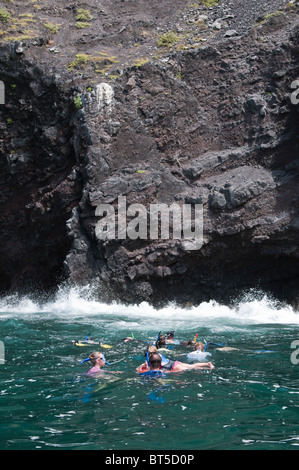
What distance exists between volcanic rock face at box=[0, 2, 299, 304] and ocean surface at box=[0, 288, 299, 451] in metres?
4.85

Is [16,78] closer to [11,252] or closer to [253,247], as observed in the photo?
[11,252]

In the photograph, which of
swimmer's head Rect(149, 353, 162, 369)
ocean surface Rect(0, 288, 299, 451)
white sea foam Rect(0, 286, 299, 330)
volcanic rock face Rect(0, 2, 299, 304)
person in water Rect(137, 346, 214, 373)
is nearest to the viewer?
ocean surface Rect(0, 288, 299, 451)

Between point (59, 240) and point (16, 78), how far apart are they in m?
8.50

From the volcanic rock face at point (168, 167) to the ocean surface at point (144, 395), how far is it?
191 inches

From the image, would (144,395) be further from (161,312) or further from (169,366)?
(161,312)

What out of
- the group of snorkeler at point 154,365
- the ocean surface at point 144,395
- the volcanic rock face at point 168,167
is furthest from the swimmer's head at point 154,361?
the volcanic rock face at point 168,167

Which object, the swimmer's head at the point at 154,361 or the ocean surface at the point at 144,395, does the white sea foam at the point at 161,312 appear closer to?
the ocean surface at the point at 144,395

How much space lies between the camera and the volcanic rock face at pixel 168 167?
18.8 metres

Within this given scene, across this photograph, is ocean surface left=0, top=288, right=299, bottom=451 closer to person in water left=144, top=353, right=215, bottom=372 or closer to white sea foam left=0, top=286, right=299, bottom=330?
person in water left=144, top=353, right=215, bottom=372

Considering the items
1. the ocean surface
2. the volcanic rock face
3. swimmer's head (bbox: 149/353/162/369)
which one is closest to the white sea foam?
the volcanic rock face

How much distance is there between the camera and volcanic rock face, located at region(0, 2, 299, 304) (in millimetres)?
18766

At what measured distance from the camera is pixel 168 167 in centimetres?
2084

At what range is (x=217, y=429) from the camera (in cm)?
571

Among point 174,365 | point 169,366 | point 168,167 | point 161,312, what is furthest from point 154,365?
point 168,167
